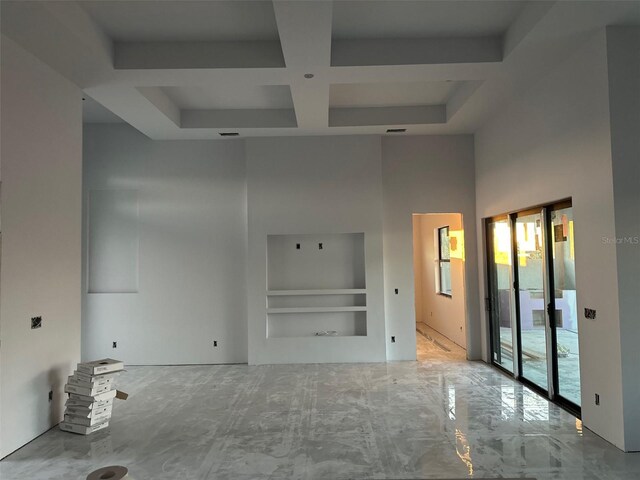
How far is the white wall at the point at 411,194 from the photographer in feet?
20.3

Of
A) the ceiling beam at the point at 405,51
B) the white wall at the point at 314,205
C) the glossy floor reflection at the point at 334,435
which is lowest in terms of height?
the glossy floor reflection at the point at 334,435

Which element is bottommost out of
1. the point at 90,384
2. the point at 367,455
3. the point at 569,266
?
the point at 367,455

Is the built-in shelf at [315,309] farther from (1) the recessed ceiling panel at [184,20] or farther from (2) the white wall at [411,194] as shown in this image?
(1) the recessed ceiling panel at [184,20]

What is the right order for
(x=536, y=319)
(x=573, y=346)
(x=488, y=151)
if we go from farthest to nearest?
1. (x=488, y=151)
2. (x=536, y=319)
3. (x=573, y=346)

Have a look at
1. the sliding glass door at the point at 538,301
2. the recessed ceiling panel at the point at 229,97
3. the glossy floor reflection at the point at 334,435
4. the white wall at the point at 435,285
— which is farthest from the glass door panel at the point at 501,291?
the recessed ceiling panel at the point at 229,97

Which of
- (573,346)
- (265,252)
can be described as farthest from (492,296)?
(265,252)

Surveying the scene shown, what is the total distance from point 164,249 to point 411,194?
3.86 meters

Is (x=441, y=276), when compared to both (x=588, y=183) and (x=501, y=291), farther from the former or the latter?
(x=588, y=183)

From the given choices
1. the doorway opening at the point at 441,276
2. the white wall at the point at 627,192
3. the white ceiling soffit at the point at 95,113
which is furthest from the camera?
the doorway opening at the point at 441,276

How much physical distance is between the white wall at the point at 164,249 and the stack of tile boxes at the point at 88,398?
239 centimetres

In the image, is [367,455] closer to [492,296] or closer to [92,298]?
[492,296]

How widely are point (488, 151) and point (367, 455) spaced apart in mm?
4310

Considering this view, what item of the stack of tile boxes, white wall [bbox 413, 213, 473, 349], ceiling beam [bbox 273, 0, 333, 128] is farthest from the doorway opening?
the stack of tile boxes

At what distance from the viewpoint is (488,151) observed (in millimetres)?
5684
